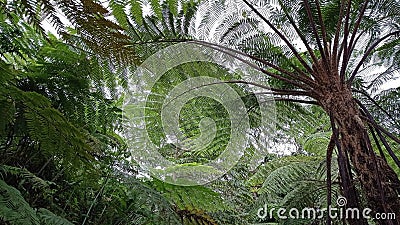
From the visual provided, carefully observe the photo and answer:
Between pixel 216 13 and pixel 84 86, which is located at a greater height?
pixel 216 13

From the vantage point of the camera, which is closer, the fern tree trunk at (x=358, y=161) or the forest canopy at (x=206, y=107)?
the fern tree trunk at (x=358, y=161)

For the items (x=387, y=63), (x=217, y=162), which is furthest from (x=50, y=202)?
(x=387, y=63)

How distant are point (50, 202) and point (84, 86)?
44 cm

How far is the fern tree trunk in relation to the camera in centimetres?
92

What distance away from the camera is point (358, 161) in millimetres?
972

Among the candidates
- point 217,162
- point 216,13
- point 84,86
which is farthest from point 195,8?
point 217,162

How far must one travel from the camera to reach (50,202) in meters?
1.08

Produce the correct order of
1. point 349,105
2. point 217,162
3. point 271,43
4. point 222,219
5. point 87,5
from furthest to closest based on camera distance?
point 222,219, point 217,162, point 271,43, point 349,105, point 87,5

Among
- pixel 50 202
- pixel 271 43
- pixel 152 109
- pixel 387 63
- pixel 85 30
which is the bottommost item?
pixel 50 202

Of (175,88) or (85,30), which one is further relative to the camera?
(175,88)

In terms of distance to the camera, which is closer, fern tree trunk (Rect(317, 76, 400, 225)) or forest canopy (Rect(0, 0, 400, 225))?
fern tree trunk (Rect(317, 76, 400, 225))

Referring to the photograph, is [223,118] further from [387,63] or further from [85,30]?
[85,30]

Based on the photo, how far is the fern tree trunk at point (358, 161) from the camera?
919 millimetres

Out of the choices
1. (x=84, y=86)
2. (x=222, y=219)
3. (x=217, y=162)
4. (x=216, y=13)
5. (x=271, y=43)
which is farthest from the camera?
(x=222, y=219)
